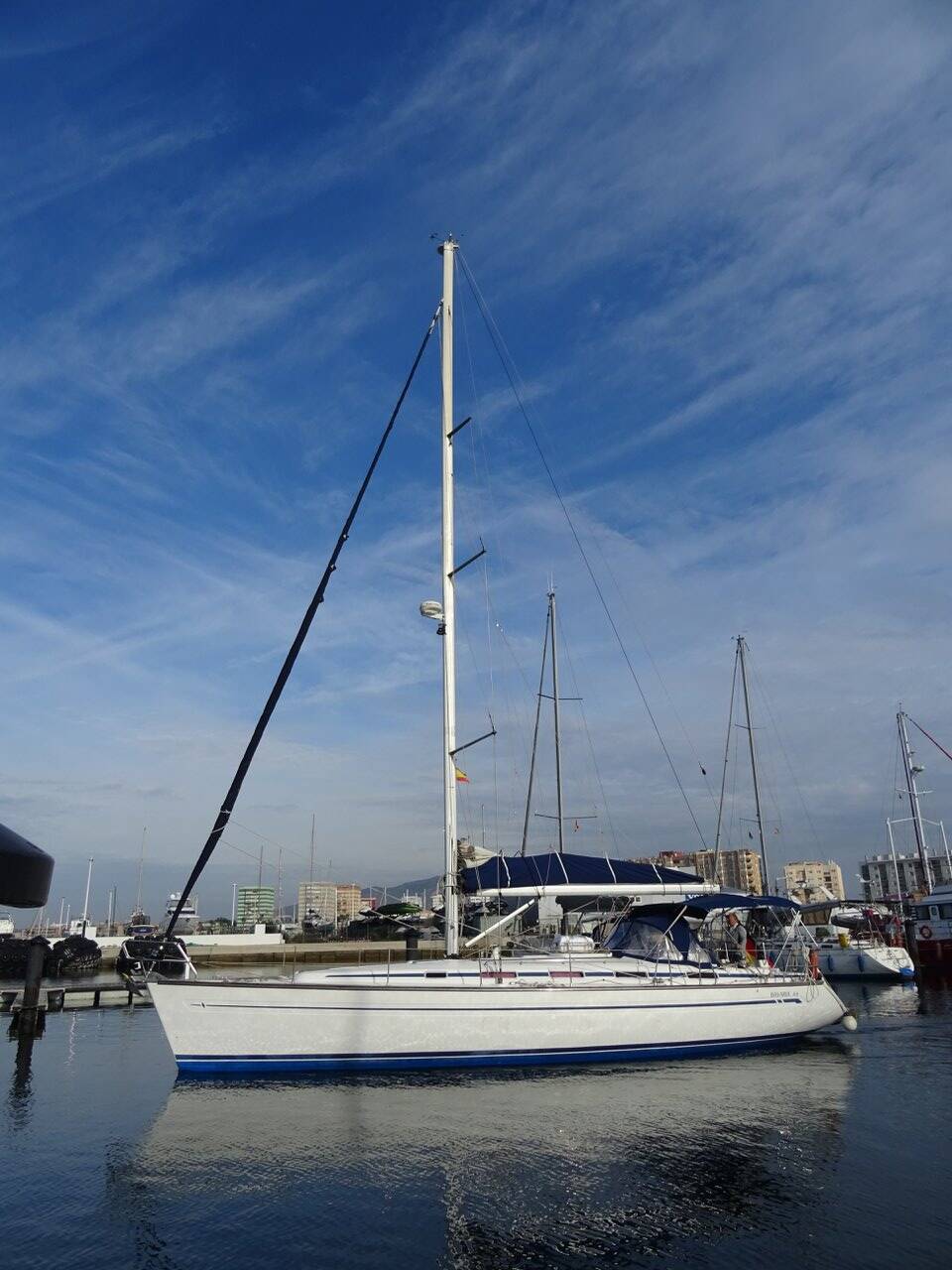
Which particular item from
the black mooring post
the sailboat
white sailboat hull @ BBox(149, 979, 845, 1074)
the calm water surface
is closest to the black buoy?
the calm water surface

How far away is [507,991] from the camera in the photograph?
53.6ft

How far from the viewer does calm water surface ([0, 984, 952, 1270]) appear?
28.3 feet

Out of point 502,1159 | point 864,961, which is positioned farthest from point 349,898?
point 502,1159

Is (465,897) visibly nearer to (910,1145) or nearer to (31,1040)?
(910,1145)

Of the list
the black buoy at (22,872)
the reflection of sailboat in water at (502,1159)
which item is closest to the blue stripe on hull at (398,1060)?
the reflection of sailboat in water at (502,1159)

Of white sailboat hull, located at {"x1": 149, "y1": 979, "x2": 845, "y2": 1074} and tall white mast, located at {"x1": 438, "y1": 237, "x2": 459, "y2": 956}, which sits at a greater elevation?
tall white mast, located at {"x1": 438, "y1": 237, "x2": 459, "y2": 956}

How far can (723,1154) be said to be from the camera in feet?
37.7

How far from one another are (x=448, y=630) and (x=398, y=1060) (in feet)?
29.4

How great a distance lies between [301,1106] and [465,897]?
21.2 feet

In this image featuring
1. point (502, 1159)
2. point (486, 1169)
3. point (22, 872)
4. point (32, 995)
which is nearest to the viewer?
point (22, 872)

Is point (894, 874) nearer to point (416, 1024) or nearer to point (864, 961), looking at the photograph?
point (864, 961)

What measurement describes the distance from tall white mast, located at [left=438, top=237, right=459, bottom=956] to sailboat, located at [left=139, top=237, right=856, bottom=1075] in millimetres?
36

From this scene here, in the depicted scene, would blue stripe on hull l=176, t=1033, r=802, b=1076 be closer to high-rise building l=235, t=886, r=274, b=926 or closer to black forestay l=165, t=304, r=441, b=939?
black forestay l=165, t=304, r=441, b=939

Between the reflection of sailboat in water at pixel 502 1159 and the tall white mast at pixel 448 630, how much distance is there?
3.59 meters
